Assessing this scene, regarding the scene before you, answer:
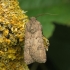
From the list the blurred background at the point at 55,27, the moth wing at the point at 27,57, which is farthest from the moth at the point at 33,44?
the blurred background at the point at 55,27

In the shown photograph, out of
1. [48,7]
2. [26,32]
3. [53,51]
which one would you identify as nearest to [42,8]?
[48,7]

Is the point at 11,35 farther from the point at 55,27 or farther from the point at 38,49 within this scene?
the point at 55,27

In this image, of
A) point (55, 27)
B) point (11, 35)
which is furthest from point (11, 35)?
point (55, 27)

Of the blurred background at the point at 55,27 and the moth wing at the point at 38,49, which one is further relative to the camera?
the blurred background at the point at 55,27

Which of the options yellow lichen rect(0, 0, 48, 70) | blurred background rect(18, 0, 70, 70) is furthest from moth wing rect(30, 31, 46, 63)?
blurred background rect(18, 0, 70, 70)

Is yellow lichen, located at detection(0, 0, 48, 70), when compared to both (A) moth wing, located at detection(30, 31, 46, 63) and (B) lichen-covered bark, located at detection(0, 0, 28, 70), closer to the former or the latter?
(B) lichen-covered bark, located at detection(0, 0, 28, 70)

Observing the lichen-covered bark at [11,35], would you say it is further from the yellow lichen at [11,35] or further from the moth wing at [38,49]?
the moth wing at [38,49]
